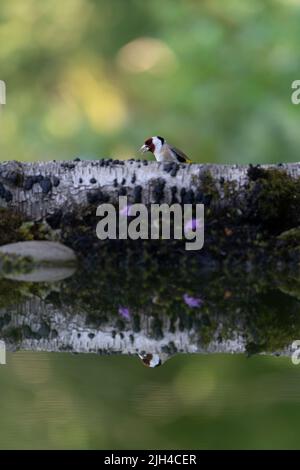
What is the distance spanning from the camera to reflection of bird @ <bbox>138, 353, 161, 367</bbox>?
363cm

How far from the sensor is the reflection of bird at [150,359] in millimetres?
3629

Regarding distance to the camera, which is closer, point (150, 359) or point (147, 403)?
point (147, 403)

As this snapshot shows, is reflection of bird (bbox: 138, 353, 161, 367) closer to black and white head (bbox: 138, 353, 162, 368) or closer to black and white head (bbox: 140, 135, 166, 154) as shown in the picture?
black and white head (bbox: 138, 353, 162, 368)

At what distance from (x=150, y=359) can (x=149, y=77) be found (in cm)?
668

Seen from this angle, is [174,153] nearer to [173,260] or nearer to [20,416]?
[173,260]

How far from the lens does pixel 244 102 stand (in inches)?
383

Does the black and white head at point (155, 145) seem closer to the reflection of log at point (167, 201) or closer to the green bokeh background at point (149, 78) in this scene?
the reflection of log at point (167, 201)

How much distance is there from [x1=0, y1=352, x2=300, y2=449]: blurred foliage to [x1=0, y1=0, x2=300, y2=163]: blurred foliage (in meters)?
5.93

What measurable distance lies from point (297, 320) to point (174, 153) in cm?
276

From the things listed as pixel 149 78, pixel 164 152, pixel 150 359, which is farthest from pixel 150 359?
pixel 149 78

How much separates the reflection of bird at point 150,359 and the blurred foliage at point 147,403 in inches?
1.0

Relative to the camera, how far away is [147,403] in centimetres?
314

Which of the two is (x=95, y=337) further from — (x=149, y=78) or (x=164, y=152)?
(x=149, y=78)

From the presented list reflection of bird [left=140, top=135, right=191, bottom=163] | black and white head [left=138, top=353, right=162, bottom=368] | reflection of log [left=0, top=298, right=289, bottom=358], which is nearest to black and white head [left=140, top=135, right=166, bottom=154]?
reflection of bird [left=140, top=135, right=191, bottom=163]
